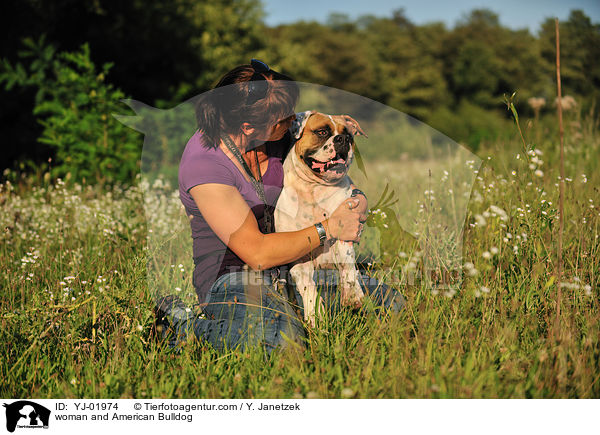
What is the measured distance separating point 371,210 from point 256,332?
3.33 ft

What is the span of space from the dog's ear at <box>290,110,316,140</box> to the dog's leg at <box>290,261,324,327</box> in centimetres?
78

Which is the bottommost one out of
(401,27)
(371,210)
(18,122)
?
(371,210)

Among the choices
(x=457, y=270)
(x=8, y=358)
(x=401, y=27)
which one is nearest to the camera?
(x=8, y=358)

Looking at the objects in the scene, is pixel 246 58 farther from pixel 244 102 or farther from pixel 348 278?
pixel 348 278

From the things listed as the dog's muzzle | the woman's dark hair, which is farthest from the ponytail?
the dog's muzzle

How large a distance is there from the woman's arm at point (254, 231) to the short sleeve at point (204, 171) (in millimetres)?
35

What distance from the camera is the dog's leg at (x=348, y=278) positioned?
2.78 m

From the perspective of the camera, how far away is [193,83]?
1394 cm

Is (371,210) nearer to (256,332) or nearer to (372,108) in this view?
(372,108)

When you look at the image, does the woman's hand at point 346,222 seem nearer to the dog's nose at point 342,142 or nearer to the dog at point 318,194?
the dog at point 318,194

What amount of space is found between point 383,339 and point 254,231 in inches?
36.3

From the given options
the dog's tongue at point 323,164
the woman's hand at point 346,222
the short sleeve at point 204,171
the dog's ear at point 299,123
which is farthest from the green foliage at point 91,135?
the woman's hand at point 346,222
